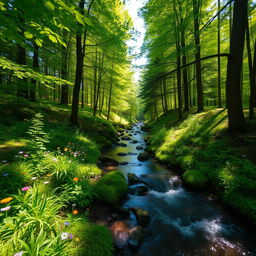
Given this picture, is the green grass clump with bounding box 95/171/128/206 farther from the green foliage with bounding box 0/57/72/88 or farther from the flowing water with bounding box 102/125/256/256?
the green foliage with bounding box 0/57/72/88

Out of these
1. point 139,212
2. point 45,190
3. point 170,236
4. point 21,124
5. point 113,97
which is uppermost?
point 113,97

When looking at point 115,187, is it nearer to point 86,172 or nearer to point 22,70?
point 86,172

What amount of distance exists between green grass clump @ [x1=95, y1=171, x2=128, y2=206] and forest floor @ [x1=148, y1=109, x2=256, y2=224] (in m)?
2.56

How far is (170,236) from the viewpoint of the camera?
9.36 feet

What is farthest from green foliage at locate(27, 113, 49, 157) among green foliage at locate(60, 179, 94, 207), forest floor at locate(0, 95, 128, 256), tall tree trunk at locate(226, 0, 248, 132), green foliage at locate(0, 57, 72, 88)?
tall tree trunk at locate(226, 0, 248, 132)

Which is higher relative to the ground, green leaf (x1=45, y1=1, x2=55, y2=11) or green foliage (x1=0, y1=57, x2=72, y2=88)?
green leaf (x1=45, y1=1, x2=55, y2=11)

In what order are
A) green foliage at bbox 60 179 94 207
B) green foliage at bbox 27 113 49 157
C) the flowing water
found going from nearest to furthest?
the flowing water, green foliage at bbox 60 179 94 207, green foliage at bbox 27 113 49 157

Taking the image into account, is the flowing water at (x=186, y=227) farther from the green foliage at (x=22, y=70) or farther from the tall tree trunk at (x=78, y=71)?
the tall tree trunk at (x=78, y=71)

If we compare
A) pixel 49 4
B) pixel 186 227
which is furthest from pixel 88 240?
pixel 49 4

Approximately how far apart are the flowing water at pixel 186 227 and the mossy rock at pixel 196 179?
296 millimetres

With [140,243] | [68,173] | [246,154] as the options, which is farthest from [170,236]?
[246,154]

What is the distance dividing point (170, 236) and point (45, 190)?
310 centimetres

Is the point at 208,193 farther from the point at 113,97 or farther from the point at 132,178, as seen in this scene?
the point at 113,97

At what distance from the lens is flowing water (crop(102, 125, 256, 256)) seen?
2527mm
